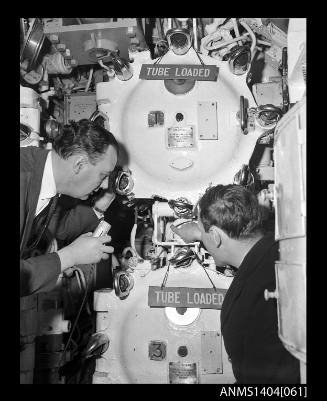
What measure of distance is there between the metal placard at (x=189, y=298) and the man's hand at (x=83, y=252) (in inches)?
18.5

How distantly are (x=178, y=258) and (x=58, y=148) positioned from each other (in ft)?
2.97

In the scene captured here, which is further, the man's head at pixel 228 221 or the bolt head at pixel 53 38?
the bolt head at pixel 53 38

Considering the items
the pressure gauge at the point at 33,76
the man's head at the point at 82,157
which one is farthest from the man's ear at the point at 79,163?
the pressure gauge at the point at 33,76

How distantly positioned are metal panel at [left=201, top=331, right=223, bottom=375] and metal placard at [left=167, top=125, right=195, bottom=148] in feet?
3.66

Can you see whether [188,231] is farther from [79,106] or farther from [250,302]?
[79,106]

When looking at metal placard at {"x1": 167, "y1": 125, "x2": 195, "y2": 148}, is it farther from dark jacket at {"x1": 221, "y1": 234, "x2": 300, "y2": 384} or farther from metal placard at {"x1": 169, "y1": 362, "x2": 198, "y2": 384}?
metal placard at {"x1": 169, "y1": 362, "x2": 198, "y2": 384}

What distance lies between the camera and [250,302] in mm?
1620

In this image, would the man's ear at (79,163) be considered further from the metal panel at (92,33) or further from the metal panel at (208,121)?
the metal panel at (92,33)

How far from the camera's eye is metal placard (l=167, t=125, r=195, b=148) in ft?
7.71

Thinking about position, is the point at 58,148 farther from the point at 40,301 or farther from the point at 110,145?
the point at 40,301

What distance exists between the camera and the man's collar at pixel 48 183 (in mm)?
1985

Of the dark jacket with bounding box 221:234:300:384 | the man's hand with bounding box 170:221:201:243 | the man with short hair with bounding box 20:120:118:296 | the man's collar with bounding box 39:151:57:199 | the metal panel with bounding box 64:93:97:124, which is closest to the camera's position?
the dark jacket with bounding box 221:234:300:384

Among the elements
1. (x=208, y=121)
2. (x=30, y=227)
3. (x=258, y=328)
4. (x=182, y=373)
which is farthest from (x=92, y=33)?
(x=182, y=373)

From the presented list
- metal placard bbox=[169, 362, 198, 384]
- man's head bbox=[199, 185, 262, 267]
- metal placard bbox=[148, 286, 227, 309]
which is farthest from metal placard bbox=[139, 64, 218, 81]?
metal placard bbox=[169, 362, 198, 384]
